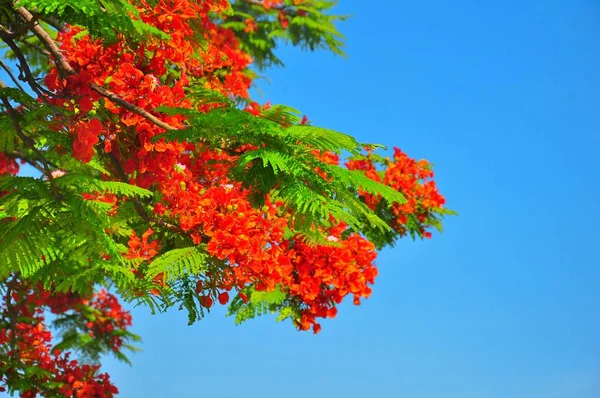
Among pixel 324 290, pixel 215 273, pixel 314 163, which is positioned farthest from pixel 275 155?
pixel 324 290

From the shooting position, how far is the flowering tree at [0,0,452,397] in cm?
337

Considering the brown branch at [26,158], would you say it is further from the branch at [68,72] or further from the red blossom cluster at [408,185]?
the red blossom cluster at [408,185]

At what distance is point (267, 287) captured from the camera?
4672mm

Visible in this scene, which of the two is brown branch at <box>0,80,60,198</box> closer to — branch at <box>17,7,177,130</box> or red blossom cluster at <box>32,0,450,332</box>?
red blossom cluster at <box>32,0,450,332</box>

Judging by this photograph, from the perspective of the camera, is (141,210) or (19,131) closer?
(19,131)

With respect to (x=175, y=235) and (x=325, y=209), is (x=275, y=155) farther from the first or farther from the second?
(x=175, y=235)

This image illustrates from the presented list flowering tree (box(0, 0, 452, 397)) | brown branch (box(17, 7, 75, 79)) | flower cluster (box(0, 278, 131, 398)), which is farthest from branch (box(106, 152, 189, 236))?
flower cluster (box(0, 278, 131, 398))

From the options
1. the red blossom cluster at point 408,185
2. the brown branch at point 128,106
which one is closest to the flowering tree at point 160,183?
the brown branch at point 128,106

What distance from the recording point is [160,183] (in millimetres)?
4688

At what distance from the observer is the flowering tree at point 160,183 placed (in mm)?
3365

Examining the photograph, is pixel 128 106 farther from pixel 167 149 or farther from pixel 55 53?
pixel 55 53

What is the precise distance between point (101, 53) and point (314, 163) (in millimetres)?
2052

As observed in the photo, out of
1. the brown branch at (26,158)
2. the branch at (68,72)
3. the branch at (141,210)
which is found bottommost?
the branch at (141,210)

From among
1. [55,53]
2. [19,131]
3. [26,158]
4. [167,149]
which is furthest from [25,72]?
[26,158]
